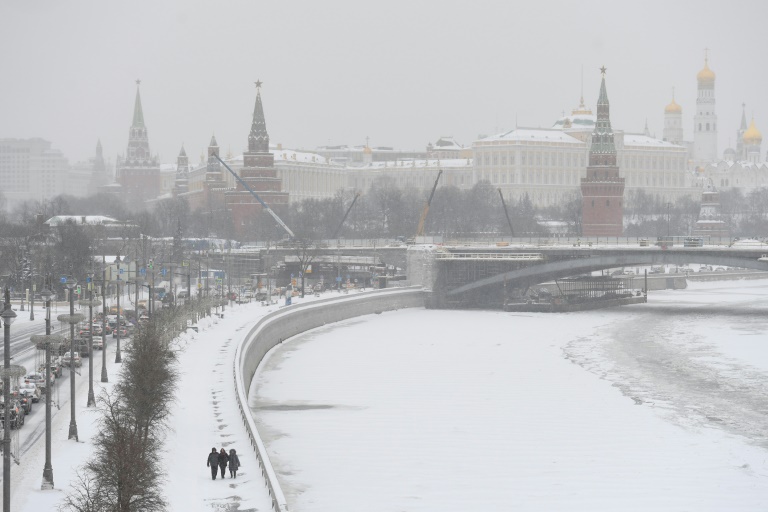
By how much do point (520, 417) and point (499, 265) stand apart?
1469 inches

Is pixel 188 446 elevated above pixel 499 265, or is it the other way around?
pixel 499 265

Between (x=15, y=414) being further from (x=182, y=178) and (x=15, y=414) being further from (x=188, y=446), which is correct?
(x=182, y=178)

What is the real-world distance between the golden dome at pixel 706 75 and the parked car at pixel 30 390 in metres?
169

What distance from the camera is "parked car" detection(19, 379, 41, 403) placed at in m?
31.6

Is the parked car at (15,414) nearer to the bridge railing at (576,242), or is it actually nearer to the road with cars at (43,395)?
the road with cars at (43,395)

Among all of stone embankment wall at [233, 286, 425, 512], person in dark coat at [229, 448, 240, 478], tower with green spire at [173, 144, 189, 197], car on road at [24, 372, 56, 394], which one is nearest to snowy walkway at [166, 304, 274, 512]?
person in dark coat at [229, 448, 240, 478]

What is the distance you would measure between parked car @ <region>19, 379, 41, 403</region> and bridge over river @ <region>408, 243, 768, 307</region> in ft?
129

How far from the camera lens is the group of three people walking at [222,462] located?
23.2 metres

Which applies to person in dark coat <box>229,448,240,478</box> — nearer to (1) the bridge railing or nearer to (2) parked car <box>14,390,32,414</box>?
(2) parked car <box>14,390,32,414</box>

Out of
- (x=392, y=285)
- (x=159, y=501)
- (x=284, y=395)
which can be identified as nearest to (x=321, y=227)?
(x=392, y=285)

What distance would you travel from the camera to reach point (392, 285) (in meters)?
74.0

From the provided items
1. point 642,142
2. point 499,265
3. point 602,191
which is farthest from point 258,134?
point 642,142

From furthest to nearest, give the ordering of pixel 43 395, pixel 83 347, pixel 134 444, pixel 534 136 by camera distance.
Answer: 1. pixel 534 136
2. pixel 83 347
3. pixel 43 395
4. pixel 134 444

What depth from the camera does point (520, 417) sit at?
113 feet
